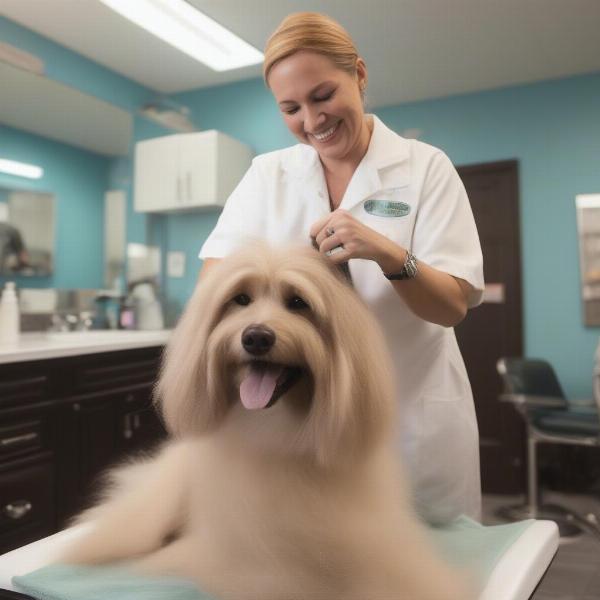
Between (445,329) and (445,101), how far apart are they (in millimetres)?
A: 3574

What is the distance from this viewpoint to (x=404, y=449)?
1239mm

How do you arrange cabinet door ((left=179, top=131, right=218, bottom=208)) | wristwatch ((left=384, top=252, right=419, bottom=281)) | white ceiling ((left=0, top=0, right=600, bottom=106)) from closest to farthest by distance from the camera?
1. wristwatch ((left=384, top=252, right=419, bottom=281))
2. white ceiling ((left=0, top=0, right=600, bottom=106))
3. cabinet door ((left=179, top=131, right=218, bottom=208))

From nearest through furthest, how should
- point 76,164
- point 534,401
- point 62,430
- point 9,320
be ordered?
point 62,430, point 9,320, point 76,164, point 534,401

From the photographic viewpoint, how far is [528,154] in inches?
172

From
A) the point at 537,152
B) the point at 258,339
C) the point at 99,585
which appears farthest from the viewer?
the point at 537,152

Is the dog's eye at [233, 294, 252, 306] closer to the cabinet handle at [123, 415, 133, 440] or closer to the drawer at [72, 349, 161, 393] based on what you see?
the drawer at [72, 349, 161, 393]

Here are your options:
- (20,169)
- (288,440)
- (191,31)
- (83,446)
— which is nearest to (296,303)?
(288,440)

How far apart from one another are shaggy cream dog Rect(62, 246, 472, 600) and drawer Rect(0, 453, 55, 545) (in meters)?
1.77

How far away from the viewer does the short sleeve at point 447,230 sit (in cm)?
111

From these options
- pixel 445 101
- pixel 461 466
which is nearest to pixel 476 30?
pixel 445 101

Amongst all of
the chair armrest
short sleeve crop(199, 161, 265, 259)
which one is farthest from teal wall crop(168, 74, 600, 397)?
short sleeve crop(199, 161, 265, 259)

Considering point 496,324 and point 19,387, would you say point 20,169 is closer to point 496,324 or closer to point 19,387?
point 19,387

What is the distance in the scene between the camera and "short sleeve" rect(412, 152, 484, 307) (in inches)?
43.6

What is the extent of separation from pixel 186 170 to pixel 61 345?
1797 millimetres
